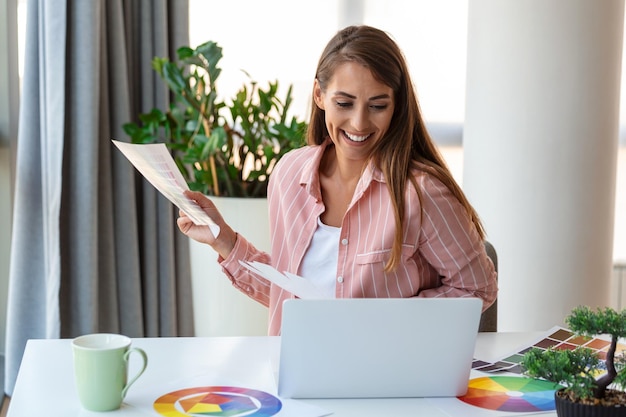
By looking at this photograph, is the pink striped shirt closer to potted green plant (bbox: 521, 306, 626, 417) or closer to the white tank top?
the white tank top

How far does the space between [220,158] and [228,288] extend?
45 cm

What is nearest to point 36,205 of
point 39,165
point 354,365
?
point 39,165

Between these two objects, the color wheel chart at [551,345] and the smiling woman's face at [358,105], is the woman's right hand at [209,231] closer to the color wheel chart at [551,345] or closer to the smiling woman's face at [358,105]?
the smiling woman's face at [358,105]

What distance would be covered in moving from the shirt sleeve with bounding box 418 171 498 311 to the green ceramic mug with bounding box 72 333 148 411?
0.68m

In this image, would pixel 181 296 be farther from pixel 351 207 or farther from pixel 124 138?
Result: pixel 351 207

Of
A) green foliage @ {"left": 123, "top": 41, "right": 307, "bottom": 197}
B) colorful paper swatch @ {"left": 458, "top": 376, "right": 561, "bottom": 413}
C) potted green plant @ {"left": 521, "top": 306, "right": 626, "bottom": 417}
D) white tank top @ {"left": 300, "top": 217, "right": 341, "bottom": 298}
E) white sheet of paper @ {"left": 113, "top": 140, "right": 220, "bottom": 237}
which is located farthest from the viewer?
green foliage @ {"left": 123, "top": 41, "right": 307, "bottom": 197}

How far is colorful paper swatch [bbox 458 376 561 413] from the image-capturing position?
1.34 metres

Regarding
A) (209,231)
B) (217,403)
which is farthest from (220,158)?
(217,403)

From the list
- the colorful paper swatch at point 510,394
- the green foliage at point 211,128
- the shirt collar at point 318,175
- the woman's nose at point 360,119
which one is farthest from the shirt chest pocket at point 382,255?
the green foliage at point 211,128

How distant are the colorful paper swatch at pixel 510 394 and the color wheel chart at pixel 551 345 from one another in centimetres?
5

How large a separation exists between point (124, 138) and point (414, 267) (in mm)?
1630

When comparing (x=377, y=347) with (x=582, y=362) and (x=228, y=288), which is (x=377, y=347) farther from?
(x=228, y=288)

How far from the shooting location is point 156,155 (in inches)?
59.1

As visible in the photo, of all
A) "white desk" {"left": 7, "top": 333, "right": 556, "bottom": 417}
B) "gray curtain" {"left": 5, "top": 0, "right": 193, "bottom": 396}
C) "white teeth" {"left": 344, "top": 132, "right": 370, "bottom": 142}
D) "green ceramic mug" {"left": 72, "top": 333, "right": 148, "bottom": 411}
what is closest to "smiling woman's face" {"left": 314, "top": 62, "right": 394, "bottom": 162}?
"white teeth" {"left": 344, "top": 132, "right": 370, "bottom": 142}
